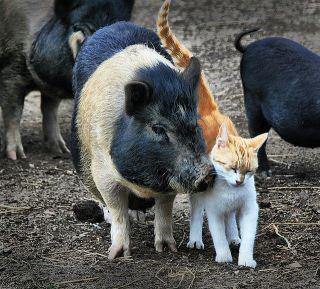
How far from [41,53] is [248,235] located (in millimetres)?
4318

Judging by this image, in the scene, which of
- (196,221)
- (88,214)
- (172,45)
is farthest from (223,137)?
(88,214)

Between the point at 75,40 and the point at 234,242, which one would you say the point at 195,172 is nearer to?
the point at 234,242

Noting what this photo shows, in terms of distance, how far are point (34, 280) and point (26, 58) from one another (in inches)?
171

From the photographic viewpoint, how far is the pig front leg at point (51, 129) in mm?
9172

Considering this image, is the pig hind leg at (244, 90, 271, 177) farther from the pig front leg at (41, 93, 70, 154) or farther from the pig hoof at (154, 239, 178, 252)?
the pig hoof at (154, 239, 178, 252)

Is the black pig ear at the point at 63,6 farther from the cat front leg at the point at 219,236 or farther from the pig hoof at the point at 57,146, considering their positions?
the cat front leg at the point at 219,236

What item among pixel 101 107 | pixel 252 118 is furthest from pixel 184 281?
pixel 252 118

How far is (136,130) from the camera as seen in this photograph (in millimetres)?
4949

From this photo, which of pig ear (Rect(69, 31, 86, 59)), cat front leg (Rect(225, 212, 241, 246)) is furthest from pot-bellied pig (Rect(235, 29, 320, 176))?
cat front leg (Rect(225, 212, 241, 246))

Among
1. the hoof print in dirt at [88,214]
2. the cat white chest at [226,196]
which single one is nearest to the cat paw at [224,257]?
the cat white chest at [226,196]

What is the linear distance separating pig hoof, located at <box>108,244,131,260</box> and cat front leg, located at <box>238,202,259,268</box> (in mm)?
721

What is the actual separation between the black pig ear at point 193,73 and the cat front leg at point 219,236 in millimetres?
751

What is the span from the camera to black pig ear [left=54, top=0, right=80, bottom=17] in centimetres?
857

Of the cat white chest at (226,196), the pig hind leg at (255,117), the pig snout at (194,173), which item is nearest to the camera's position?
the pig snout at (194,173)
